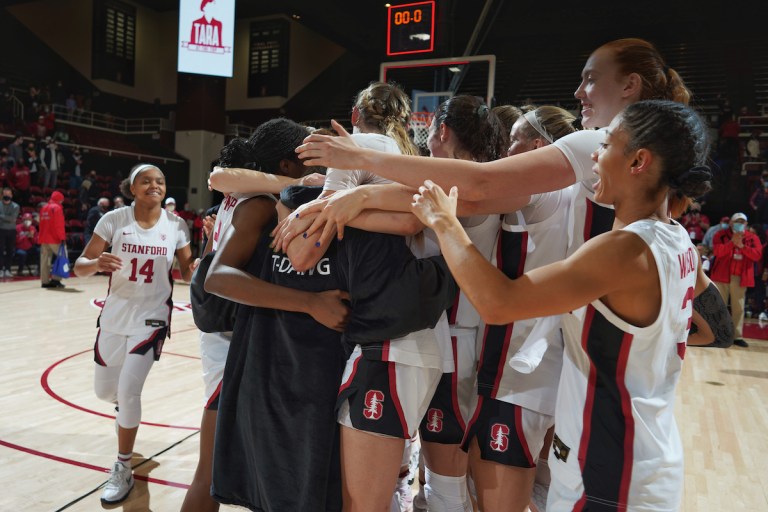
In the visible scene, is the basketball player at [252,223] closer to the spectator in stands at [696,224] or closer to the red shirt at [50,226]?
the red shirt at [50,226]

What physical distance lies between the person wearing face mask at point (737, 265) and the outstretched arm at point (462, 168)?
8.15 metres

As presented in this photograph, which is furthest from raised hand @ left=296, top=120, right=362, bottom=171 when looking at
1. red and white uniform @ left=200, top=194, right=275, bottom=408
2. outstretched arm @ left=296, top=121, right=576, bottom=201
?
red and white uniform @ left=200, top=194, right=275, bottom=408

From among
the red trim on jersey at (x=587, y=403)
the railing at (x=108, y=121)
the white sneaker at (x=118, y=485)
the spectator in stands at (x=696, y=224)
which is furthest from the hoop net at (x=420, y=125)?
the railing at (x=108, y=121)

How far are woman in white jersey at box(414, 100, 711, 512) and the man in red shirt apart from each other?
1097 centimetres

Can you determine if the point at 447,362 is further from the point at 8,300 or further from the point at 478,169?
the point at 8,300

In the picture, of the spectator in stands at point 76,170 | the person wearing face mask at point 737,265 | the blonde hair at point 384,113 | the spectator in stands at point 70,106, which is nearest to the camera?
the blonde hair at point 384,113

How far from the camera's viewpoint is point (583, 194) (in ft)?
5.86

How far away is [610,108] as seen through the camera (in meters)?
1.79

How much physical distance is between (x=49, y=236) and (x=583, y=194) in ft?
36.1

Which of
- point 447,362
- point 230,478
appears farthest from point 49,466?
point 447,362

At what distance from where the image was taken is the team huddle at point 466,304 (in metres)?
1.35

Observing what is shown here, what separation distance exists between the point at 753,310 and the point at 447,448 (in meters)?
11.2

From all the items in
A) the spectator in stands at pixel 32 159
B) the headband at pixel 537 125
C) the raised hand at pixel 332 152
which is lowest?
the raised hand at pixel 332 152

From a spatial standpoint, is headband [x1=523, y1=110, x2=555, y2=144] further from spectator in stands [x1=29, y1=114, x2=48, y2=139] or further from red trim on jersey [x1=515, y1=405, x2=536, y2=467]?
spectator in stands [x1=29, y1=114, x2=48, y2=139]
